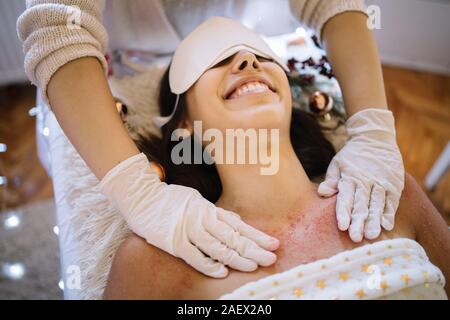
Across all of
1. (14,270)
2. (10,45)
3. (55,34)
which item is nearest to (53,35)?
(55,34)

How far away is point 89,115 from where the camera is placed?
3.33 feet

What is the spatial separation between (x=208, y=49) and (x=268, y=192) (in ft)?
1.31

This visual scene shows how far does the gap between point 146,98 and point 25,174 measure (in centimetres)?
82

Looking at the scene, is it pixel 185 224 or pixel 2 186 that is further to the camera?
pixel 2 186

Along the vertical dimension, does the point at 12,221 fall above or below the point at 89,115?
below

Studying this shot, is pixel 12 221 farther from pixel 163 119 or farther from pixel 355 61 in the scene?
pixel 355 61

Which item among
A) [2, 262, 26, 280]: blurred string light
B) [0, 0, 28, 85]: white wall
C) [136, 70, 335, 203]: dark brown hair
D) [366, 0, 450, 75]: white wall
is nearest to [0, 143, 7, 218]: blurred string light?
[2, 262, 26, 280]: blurred string light

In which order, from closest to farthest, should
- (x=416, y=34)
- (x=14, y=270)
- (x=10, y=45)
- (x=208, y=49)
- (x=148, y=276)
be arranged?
(x=148, y=276) < (x=208, y=49) < (x=14, y=270) < (x=10, y=45) < (x=416, y=34)

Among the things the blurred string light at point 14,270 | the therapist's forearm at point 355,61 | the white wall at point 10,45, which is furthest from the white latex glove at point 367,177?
the white wall at point 10,45

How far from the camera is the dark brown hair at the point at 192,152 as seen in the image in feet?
3.89

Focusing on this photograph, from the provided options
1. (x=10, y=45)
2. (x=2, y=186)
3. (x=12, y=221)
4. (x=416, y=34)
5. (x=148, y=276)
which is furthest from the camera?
(x=416, y=34)

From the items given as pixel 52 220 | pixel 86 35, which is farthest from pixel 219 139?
pixel 52 220

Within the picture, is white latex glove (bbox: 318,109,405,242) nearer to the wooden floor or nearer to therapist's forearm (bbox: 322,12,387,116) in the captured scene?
therapist's forearm (bbox: 322,12,387,116)

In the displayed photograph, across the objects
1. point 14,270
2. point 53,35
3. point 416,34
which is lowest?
point 14,270
